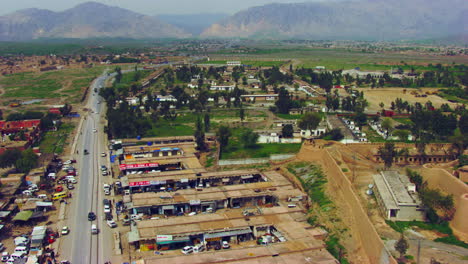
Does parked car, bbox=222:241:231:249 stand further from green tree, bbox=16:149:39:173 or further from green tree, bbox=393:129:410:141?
green tree, bbox=393:129:410:141

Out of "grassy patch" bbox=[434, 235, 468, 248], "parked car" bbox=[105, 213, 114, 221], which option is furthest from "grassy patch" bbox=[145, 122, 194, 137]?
"grassy patch" bbox=[434, 235, 468, 248]

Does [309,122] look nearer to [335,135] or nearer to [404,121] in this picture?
[335,135]

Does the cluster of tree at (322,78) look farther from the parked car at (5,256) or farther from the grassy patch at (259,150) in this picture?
the parked car at (5,256)

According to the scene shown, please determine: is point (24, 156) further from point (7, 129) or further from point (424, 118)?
point (424, 118)

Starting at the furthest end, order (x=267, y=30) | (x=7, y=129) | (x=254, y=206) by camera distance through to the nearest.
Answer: (x=267, y=30) < (x=7, y=129) < (x=254, y=206)

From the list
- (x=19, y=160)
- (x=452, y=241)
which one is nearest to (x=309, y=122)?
(x=452, y=241)

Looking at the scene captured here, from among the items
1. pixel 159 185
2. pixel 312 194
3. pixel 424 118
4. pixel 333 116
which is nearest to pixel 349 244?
pixel 312 194

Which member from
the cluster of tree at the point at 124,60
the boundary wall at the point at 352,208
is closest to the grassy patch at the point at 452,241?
the boundary wall at the point at 352,208
